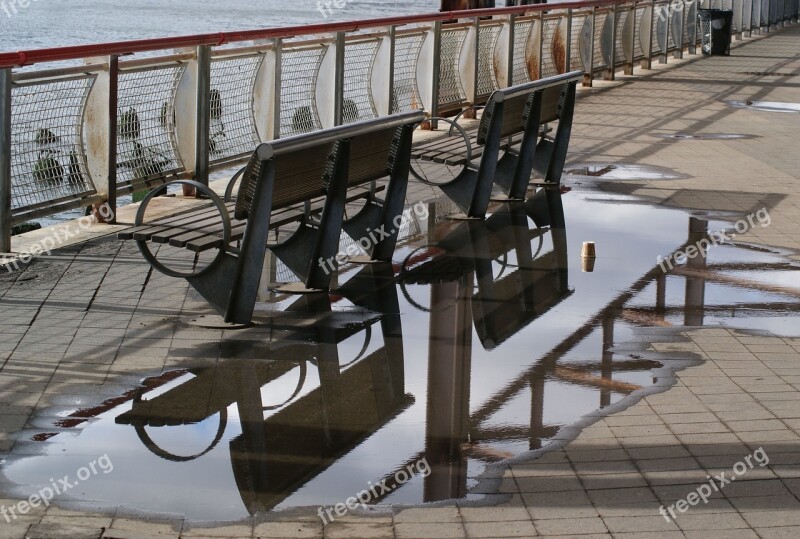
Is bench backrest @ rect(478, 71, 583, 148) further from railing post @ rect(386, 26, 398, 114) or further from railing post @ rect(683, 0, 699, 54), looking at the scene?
railing post @ rect(683, 0, 699, 54)

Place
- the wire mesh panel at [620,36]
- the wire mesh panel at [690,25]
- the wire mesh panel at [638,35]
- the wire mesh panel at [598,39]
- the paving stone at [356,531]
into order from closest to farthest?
the paving stone at [356,531]
the wire mesh panel at [598,39]
the wire mesh panel at [620,36]
the wire mesh panel at [638,35]
the wire mesh panel at [690,25]

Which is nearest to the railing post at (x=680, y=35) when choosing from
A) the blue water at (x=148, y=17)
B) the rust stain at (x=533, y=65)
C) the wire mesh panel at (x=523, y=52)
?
the rust stain at (x=533, y=65)

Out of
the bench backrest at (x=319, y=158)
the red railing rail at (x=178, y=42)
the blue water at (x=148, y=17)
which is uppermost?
the red railing rail at (x=178, y=42)

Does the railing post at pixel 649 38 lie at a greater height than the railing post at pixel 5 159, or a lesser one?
→ lesser

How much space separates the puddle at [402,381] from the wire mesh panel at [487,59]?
801 centimetres

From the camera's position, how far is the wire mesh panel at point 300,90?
1152 cm

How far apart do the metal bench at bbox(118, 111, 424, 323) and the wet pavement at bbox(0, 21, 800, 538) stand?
219 mm

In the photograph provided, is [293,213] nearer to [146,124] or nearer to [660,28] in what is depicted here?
[146,124]

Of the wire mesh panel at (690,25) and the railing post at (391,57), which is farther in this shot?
the wire mesh panel at (690,25)

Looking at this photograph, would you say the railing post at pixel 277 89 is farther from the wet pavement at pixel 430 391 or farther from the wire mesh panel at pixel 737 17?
the wire mesh panel at pixel 737 17

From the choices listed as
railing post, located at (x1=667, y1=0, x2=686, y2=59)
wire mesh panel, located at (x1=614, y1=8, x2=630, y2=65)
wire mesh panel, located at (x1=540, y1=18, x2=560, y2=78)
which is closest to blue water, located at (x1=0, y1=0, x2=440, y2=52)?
railing post, located at (x1=667, y1=0, x2=686, y2=59)

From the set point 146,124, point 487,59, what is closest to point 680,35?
point 487,59

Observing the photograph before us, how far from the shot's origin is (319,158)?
6.97m

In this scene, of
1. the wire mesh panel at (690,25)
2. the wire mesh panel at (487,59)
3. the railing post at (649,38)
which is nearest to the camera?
the wire mesh panel at (487,59)
